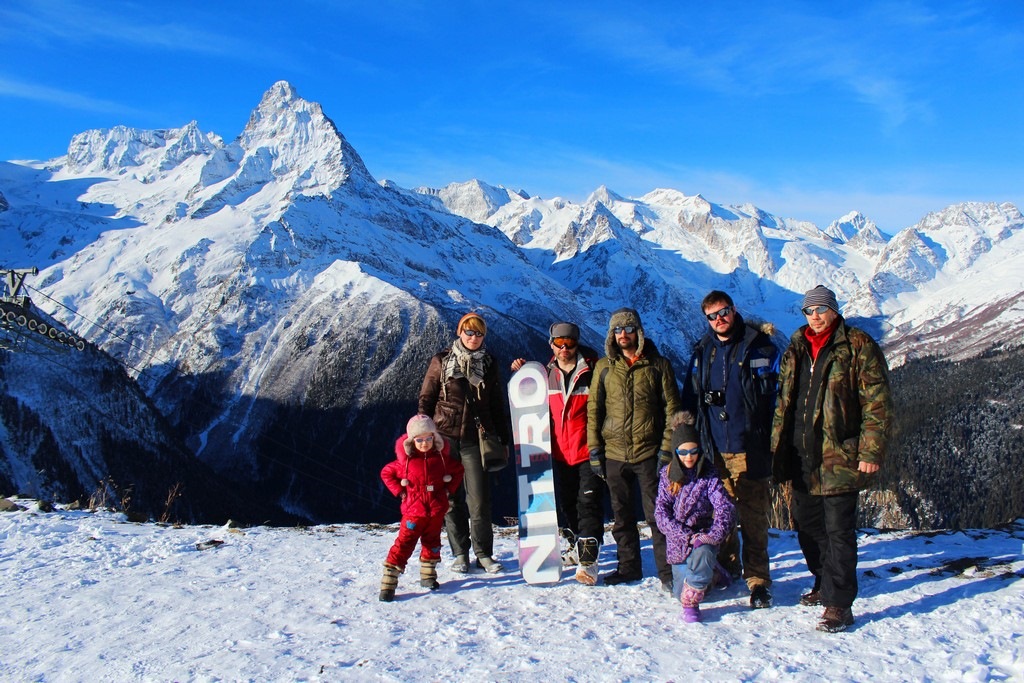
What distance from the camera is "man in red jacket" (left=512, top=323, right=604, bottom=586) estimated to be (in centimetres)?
831

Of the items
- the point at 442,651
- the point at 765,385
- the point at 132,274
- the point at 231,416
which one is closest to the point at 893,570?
the point at 765,385

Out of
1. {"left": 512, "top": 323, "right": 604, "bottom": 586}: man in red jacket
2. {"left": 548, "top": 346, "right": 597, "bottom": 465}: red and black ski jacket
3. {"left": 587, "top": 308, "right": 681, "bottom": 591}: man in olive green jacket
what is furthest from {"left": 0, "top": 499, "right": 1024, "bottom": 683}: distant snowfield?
{"left": 548, "top": 346, "right": 597, "bottom": 465}: red and black ski jacket

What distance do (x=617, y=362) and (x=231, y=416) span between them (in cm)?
14928

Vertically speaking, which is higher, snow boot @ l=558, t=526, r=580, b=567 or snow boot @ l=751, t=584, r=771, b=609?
snow boot @ l=558, t=526, r=580, b=567

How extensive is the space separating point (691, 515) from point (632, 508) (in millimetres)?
906

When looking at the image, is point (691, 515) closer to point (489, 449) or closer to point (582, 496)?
point (582, 496)

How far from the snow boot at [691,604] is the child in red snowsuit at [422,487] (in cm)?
272

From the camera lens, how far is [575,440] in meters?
8.44

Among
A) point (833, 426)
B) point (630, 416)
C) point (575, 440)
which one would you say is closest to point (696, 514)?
point (630, 416)

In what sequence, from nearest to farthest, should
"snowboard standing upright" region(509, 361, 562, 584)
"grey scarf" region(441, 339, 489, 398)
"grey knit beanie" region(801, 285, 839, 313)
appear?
1. "grey knit beanie" region(801, 285, 839, 313)
2. "snowboard standing upright" region(509, 361, 562, 584)
3. "grey scarf" region(441, 339, 489, 398)

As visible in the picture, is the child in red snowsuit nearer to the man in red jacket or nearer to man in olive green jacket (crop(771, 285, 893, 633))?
the man in red jacket

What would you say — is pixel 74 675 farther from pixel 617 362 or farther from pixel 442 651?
pixel 617 362

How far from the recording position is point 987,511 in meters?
119

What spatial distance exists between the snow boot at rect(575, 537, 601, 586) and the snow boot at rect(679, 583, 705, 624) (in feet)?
4.50
